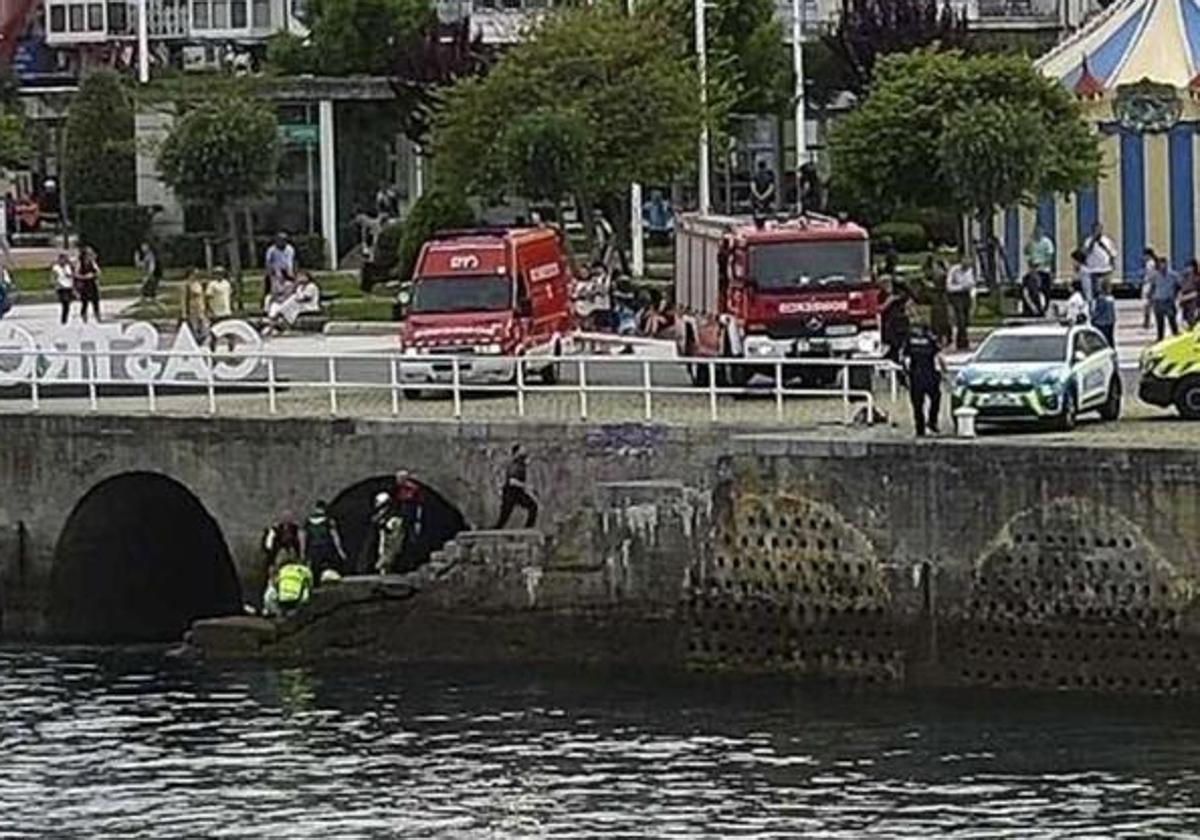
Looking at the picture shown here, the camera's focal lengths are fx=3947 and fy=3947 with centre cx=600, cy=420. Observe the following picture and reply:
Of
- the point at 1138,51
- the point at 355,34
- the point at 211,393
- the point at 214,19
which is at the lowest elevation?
the point at 211,393

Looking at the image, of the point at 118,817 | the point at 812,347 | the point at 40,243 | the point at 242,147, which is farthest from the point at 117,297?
the point at 118,817

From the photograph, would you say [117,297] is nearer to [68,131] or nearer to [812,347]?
[68,131]

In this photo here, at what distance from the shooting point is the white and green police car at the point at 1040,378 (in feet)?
162

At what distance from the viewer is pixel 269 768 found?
43.6m

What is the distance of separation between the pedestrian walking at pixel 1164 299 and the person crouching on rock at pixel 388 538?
56.5 feet

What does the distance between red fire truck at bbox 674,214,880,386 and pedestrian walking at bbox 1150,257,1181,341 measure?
8.58 meters

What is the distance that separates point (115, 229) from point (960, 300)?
4359cm

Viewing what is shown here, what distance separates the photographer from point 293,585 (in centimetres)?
5147

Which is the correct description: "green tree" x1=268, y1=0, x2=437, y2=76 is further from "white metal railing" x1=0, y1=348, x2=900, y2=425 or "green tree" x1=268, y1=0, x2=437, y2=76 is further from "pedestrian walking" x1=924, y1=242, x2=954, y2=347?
"white metal railing" x1=0, y1=348, x2=900, y2=425

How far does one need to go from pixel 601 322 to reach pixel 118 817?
30.9 metres

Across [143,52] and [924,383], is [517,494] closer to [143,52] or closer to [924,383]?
[924,383]

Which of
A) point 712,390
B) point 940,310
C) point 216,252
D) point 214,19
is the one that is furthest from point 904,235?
point 214,19

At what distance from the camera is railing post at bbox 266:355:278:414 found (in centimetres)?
5500

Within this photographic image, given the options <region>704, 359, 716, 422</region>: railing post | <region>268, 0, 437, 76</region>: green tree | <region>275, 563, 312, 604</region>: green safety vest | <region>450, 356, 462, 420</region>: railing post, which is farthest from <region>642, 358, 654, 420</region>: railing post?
<region>268, 0, 437, 76</region>: green tree
